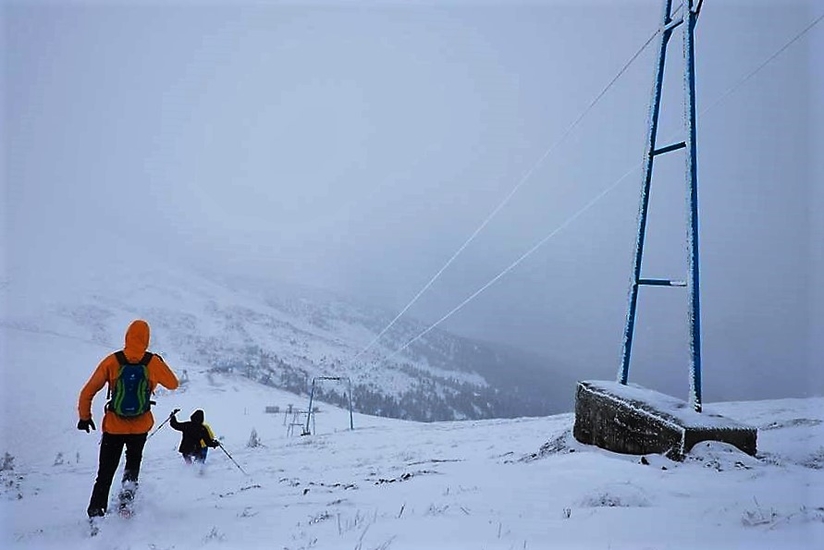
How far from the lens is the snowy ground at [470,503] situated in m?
3.82

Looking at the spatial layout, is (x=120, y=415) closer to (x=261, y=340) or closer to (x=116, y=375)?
(x=116, y=375)

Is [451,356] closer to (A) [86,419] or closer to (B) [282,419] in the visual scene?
(B) [282,419]

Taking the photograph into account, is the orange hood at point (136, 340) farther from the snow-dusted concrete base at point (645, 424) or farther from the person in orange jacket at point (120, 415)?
the snow-dusted concrete base at point (645, 424)

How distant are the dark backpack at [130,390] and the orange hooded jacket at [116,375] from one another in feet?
0.14

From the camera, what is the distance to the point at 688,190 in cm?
650

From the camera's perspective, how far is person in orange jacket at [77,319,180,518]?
461 centimetres

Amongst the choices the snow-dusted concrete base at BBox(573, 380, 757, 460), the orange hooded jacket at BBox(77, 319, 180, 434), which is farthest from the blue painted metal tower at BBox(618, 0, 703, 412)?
the orange hooded jacket at BBox(77, 319, 180, 434)

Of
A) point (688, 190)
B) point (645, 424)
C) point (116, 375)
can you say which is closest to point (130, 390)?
point (116, 375)

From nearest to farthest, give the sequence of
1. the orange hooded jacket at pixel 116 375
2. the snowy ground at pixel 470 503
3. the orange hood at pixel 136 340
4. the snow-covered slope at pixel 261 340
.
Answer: the snowy ground at pixel 470 503 < the orange hooded jacket at pixel 116 375 < the orange hood at pixel 136 340 < the snow-covered slope at pixel 261 340

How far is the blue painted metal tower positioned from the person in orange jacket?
6352mm

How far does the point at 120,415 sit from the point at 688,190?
23.4 ft

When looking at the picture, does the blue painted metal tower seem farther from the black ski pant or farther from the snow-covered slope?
the snow-covered slope

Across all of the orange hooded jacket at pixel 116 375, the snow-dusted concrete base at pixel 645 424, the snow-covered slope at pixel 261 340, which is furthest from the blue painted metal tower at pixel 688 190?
the snow-covered slope at pixel 261 340

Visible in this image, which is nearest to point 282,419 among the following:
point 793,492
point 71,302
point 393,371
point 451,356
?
point 793,492
